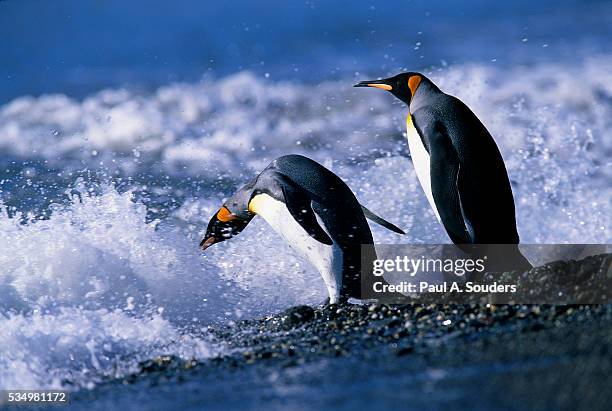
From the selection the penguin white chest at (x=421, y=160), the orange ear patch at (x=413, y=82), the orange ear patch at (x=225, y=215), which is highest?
the orange ear patch at (x=413, y=82)

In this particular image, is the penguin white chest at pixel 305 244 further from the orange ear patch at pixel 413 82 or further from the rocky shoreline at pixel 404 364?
the orange ear patch at pixel 413 82

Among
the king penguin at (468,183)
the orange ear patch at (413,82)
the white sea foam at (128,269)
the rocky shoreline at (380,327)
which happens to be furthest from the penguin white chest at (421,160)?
the white sea foam at (128,269)

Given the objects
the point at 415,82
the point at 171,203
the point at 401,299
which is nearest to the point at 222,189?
the point at 171,203

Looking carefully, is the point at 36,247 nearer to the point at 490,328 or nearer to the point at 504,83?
the point at 490,328

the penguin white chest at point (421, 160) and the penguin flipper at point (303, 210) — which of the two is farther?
the penguin white chest at point (421, 160)

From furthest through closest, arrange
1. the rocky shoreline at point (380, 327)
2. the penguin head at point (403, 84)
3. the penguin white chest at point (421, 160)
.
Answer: the penguin head at point (403, 84) → the penguin white chest at point (421, 160) → the rocky shoreline at point (380, 327)

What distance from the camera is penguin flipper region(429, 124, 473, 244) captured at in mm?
3426

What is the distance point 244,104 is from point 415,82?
167 inches

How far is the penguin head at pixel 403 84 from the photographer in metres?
3.94

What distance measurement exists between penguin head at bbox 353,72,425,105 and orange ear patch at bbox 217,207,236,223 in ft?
2.99

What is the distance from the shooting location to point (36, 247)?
4.26 meters

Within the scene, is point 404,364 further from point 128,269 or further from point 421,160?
point 128,269

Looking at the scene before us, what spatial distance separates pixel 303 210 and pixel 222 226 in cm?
60

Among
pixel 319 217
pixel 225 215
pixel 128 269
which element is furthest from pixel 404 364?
pixel 128 269
